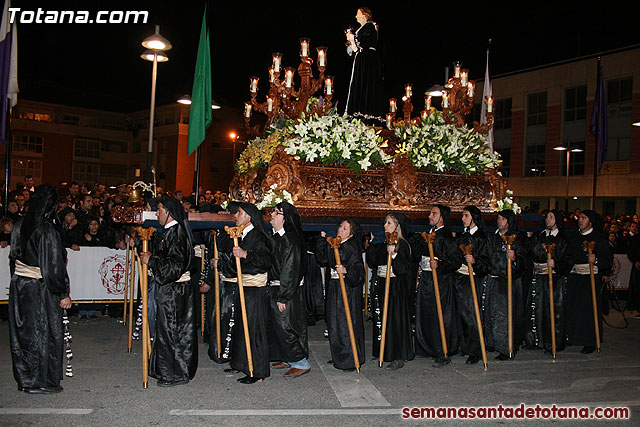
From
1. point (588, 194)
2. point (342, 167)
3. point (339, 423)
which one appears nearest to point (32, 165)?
point (588, 194)

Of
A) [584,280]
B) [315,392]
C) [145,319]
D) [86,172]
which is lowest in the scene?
[315,392]

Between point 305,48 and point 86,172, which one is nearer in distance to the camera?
point 305,48

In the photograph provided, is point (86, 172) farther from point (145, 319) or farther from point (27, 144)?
point (145, 319)

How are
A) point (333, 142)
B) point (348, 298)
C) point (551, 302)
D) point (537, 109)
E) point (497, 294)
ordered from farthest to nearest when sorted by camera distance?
point (537, 109)
point (551, 302)
point (497, 294)
point (333, 142)
point (348, 298)

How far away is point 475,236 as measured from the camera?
8.10 m

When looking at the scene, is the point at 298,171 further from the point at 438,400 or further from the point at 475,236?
the point at 438,400

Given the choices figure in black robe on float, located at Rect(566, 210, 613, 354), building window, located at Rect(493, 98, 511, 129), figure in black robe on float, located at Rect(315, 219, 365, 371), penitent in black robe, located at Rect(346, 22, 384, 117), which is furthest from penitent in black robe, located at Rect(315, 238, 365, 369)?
building window, located at Rect(493, 98, 511, 129)

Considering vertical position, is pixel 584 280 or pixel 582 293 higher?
pixel 584 280

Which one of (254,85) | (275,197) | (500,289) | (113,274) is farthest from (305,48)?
(113,274)

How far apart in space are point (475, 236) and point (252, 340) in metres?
3.54

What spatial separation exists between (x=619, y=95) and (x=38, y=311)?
2960 centimetres

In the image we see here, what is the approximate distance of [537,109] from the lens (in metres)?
32.5

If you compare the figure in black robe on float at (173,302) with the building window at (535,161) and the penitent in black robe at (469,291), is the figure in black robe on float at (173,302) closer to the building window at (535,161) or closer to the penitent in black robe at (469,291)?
the penitent in black robe at (469,291)

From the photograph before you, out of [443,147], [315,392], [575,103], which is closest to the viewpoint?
[315,392]
